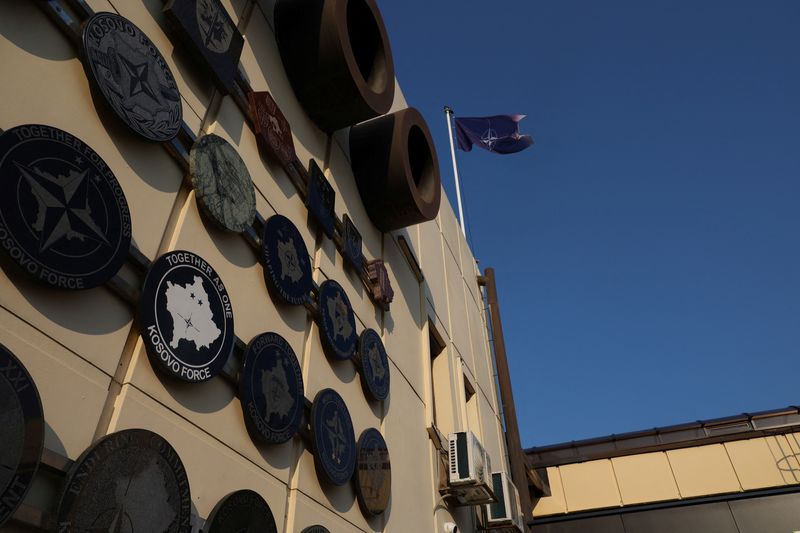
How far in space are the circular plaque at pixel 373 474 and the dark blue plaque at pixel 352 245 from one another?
1998 mm

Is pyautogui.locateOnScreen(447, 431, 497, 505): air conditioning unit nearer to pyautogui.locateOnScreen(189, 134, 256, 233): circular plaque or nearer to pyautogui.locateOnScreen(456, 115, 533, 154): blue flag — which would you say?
pyautogui.locateOnScreen(189, 134, 256, 233): circular plaque

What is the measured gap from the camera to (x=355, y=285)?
24.9 ft

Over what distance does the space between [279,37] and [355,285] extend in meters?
2.98

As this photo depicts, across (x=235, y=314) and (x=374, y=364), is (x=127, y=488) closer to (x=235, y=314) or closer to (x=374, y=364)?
(x=235, y=314)

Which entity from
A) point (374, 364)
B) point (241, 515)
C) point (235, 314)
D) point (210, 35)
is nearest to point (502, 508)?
point (374, 364)

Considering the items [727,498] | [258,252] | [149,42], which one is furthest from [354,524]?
[727,498]

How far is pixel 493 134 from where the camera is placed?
752 inches

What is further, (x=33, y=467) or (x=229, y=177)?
(x=229, y=177)

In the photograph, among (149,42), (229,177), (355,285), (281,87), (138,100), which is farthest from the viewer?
(355,285)

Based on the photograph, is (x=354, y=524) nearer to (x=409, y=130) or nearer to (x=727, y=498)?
(x=409, y=130)

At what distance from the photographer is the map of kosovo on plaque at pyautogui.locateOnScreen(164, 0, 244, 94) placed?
4.88 m

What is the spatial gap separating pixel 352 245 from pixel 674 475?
9567mm

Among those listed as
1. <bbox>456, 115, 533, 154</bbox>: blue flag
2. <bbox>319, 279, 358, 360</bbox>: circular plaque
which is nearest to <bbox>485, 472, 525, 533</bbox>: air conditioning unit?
<bbox>319, 279, 358, 360</bbox>: circular plaque

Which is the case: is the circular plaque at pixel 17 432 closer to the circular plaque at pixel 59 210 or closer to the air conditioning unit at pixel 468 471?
the circular plaque at pixel 59 210
